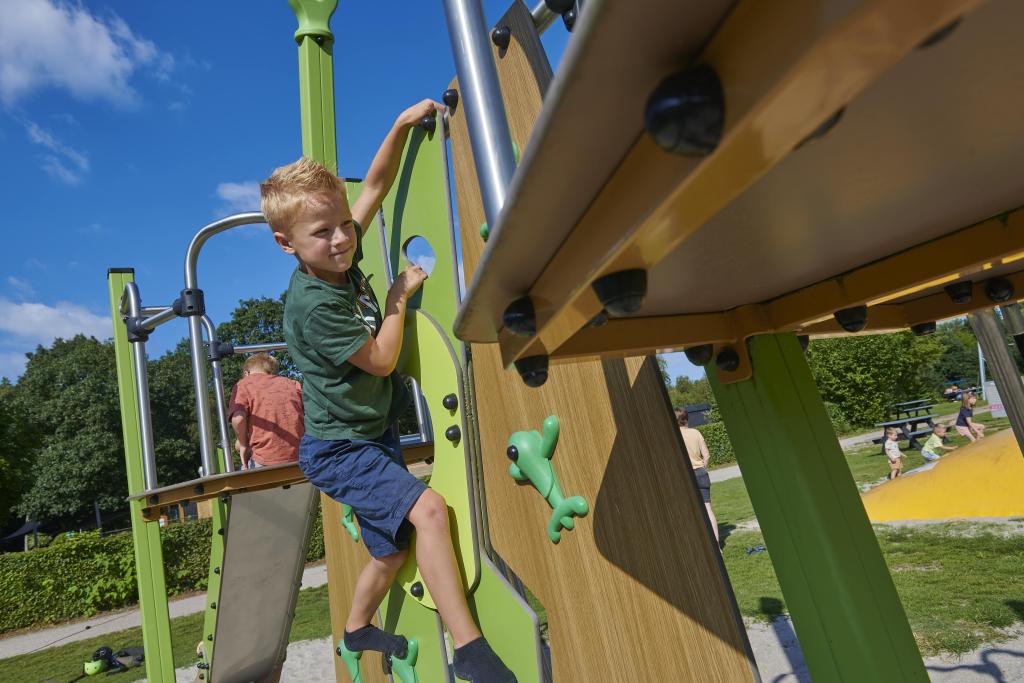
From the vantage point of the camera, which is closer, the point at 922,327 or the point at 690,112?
the point at 690,112

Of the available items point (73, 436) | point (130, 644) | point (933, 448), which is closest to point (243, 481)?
point (130, 644)

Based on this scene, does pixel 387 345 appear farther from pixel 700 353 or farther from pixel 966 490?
pixel 966 490

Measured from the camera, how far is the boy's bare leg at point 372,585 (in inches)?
57.2

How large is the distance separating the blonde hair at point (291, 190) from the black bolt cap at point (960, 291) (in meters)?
1.17

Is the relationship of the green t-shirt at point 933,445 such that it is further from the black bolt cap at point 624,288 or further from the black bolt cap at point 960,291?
the black bolt cap at point 624,288

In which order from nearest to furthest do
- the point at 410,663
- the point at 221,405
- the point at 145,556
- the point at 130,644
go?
the point at 410,663 → the point at 145,556 → the point at 221,405 → the point at 130,644

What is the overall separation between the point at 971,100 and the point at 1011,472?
7.27 metres

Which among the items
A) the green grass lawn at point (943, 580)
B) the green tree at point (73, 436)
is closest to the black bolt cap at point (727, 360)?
the green grass lawn at point (943, 580)

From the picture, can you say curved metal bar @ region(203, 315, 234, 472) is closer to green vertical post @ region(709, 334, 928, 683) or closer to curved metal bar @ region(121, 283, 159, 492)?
curved metal bar @ region(121, 283, 159, 492)

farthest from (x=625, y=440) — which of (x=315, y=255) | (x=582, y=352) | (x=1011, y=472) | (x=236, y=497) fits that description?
(x=1011, y=472)

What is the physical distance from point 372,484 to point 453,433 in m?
0.21

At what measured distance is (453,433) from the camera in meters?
1.47

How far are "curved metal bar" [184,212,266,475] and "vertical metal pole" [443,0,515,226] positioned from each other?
2.32m

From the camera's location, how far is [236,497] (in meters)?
2.82
